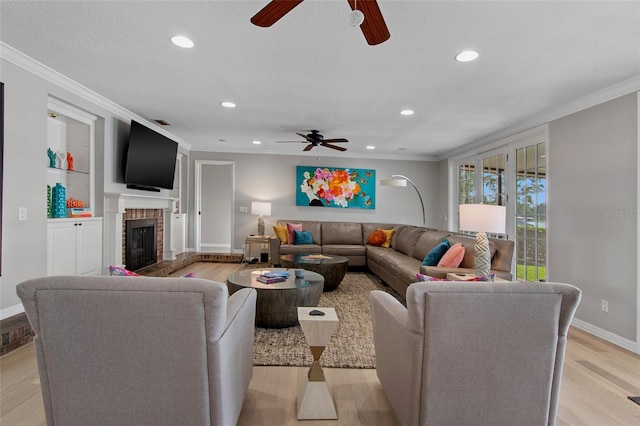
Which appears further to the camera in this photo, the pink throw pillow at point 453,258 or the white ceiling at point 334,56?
the pink throw pillow at point 453,258

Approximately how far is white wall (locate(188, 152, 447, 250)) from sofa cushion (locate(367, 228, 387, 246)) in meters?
1.00

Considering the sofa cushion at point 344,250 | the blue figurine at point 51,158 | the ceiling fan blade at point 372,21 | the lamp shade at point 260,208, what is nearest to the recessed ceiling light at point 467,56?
the ceiling fan blade at point 372,21

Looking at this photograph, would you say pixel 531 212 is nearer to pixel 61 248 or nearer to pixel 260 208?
pixel 260 208

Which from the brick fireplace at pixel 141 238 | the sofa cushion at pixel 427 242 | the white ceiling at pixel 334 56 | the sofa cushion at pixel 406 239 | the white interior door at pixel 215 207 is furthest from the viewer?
the white interior door at pixel 215 207

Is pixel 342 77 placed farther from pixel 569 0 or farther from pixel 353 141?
pixel 353 141

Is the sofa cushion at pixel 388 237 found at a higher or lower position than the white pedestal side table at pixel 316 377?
higher

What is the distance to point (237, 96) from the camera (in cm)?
368

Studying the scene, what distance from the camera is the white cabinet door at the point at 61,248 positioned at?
329 centimetres

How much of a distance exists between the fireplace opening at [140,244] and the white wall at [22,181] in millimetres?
1575

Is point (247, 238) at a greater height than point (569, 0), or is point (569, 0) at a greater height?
point (569, 0)

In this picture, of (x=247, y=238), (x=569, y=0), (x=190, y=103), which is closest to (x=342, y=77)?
(x=569, y=0)

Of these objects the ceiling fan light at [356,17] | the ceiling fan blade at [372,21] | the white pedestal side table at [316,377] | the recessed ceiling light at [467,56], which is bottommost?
the white pedestal side table at [316,377]

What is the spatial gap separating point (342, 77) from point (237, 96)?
127 cm

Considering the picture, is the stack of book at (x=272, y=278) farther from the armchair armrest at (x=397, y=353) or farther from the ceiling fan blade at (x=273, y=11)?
the ceiling fan blade at (x=273, y=11)
